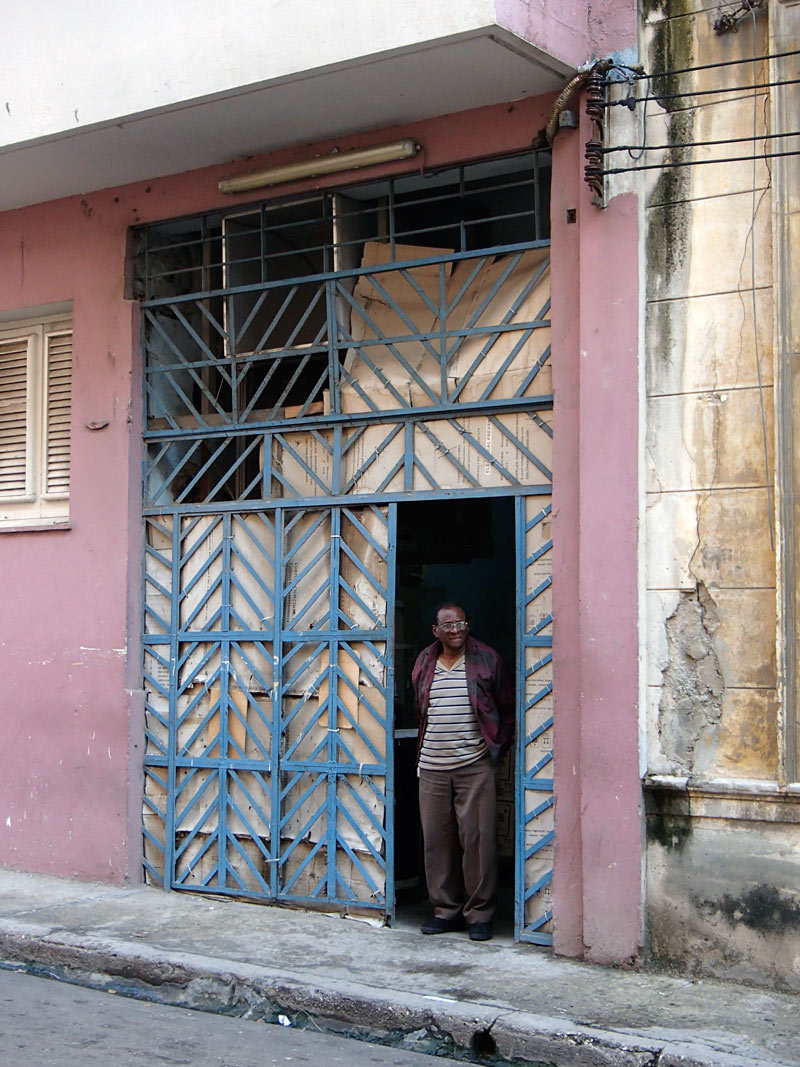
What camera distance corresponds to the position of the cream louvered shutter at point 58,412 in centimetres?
929

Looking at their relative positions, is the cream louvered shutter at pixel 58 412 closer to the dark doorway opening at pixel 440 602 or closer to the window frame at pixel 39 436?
the window frame at pixel 39 436

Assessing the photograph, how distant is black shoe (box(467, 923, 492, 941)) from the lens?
23.7 feet

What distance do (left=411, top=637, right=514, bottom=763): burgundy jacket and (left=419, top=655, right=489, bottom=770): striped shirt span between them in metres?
0.04

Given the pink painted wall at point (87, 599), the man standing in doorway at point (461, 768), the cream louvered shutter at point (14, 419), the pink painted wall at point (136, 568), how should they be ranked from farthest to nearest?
the cream louvered shutter at point (14, 419) < the pink painted wall at point (87, 599) < the man standing in doorway at point (461, 768) < the pink painted wall at point (136, 568)

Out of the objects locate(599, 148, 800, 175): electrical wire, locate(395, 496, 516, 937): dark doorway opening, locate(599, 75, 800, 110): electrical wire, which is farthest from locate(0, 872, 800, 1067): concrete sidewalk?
locate(599, 75, 800, 110): electrical wire

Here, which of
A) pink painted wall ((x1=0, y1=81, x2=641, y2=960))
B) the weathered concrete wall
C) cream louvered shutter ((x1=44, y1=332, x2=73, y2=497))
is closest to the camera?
the weathered concrete wall

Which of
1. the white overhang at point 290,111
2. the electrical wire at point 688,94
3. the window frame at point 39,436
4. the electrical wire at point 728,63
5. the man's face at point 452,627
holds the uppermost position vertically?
the white overhang at point 290,111

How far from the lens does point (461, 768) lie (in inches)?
290

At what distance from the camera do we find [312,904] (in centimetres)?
787

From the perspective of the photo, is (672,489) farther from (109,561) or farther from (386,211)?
(109,561)

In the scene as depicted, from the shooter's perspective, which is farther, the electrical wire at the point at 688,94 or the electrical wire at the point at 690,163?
the electrical wire at the point at 688,94

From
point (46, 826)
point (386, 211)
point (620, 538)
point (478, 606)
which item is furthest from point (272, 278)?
point (46, 826)

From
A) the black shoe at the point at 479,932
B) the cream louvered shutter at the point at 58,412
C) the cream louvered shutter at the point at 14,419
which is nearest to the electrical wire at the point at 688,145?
the black shoe at the point at 479,932

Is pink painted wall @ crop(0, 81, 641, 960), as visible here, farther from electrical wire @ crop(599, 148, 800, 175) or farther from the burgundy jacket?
the burgundy jacket
